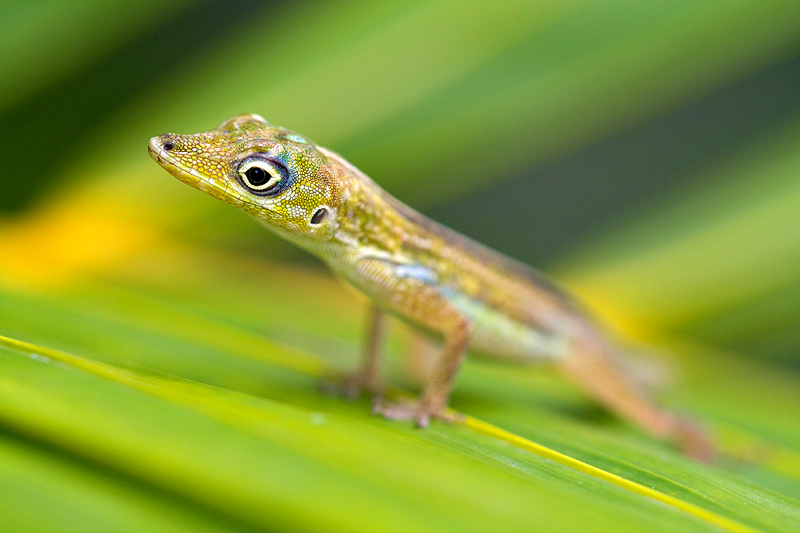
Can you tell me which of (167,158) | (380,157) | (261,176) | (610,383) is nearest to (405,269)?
(261,176)

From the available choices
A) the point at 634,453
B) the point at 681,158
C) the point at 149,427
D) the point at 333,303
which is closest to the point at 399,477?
the point at 149,427

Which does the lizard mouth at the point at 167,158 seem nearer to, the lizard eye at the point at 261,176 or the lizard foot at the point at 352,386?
the lizard eye at the point at 261,176

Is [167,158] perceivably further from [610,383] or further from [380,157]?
[610,383]

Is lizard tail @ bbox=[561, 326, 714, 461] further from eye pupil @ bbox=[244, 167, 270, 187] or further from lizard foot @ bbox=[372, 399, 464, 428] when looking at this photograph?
eye pupil @ bbox=[244, 167, 270, 187]

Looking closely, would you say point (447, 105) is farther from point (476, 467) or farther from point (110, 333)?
point (476, 467)

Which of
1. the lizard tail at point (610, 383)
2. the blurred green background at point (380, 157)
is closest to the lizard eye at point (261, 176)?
the blurred green background at point (380, 157)

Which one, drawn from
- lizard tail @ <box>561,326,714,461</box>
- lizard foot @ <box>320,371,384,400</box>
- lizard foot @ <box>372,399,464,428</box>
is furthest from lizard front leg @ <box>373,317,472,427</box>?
lizard tail @ <box>561,326,714,461</box>
